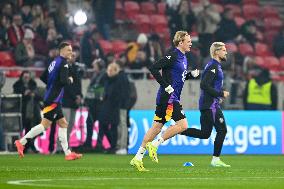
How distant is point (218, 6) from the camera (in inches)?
→ 1337

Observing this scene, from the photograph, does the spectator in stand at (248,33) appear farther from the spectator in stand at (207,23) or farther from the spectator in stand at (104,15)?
the spectator in stand at (104,15)

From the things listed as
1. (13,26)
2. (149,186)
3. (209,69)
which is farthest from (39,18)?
(149,186)

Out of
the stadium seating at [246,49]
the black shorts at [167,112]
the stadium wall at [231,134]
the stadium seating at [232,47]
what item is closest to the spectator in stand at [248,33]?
the stadium seating at [246,49]

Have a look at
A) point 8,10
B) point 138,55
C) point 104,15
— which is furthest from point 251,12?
point 8,10

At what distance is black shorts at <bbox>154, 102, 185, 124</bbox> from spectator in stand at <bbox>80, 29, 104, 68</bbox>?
38.2 ft

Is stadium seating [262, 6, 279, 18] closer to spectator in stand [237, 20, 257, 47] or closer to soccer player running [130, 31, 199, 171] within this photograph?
spectator in stand [237, 20, 257, 47]

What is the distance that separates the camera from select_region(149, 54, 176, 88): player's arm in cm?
1636

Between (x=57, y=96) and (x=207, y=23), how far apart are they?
12807mm

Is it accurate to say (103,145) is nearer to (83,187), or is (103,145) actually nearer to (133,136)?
(133,136)

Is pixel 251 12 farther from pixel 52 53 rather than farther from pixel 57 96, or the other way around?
pixel 57 96

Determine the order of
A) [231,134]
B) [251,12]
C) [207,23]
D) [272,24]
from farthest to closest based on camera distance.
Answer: [251,12]
[272,24]
[207,23]
[231,134]

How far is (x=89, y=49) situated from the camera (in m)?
28.4

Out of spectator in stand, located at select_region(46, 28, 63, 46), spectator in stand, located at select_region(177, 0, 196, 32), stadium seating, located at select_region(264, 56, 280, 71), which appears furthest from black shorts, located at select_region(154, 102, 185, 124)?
stadium seating, located at select_region(264, 56, 280, 71)

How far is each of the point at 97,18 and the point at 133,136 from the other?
6.60 meters
